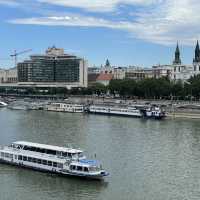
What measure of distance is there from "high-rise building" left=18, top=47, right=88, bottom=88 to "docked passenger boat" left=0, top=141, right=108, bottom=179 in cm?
9502

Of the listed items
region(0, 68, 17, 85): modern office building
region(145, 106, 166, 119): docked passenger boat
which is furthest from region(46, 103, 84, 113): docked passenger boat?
region(0, 68, 17, 85): modern office building

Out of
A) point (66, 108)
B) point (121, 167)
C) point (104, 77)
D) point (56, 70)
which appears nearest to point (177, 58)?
point (104, 77)

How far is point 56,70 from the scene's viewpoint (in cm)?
12594

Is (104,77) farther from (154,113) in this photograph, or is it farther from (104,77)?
(154,113)

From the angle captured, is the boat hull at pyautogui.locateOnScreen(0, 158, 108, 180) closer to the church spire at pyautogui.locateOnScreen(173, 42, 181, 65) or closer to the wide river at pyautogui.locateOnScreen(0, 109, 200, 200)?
the wide river at pyautogui.locateOnScreen(0, 109, 200, 200)

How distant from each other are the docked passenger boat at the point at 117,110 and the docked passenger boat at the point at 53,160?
32605mm

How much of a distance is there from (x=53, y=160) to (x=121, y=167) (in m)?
3.46

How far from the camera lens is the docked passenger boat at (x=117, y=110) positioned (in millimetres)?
58950

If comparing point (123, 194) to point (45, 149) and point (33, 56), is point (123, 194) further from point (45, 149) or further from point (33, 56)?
point (33, 56)

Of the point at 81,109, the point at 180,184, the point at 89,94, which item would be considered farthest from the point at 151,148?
the point at 89,94

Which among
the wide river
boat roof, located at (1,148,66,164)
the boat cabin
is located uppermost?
the boat cabin

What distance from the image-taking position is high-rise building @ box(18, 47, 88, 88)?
4879 inches

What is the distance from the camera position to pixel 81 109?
66.8 metres

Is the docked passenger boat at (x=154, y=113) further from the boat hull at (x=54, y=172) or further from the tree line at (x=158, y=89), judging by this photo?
the boat hull at (x=54, y=172)
